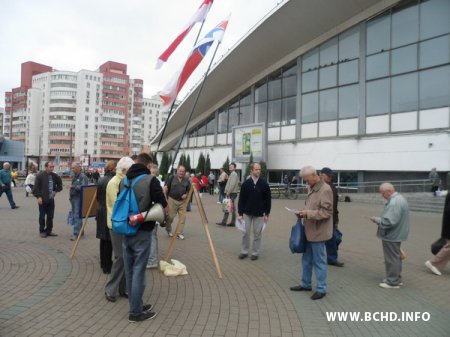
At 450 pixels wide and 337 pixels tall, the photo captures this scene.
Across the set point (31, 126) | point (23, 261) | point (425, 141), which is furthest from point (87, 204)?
point (31, 126)

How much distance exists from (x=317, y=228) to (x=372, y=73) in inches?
865

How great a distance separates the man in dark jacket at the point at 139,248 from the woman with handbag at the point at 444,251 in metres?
4.78

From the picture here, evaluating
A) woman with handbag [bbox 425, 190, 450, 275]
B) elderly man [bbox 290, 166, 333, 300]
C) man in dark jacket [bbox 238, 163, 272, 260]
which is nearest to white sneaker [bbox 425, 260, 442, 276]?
woman with handbag [bbox 425, 190, 450, 275]

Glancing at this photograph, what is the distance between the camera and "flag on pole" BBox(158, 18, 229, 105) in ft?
20.8

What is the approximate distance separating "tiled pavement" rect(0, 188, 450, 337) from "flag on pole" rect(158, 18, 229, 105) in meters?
3.02

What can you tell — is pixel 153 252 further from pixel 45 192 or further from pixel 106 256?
pixel 45 192

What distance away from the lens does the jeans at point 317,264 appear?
4.85 m

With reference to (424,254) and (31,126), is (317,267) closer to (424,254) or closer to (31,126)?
(424,254)

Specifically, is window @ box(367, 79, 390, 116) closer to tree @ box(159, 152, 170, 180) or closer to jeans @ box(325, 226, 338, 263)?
jeans @ box(325, 226, 338, 263)

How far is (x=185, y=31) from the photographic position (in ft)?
21.9

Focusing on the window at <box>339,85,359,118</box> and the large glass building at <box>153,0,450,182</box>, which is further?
the window at <box>339,85,359,118</box>

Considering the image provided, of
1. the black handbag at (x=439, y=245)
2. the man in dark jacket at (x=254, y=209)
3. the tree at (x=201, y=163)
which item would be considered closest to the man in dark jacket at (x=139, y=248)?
the man in dark jacket at (x=254, y=209)

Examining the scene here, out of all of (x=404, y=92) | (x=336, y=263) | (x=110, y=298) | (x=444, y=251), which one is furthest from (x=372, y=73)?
(x=110, y=298)

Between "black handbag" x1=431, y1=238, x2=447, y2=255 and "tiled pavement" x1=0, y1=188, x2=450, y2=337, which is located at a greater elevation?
"black handbag" x1=431, y1=238, x2=447, y2=255
